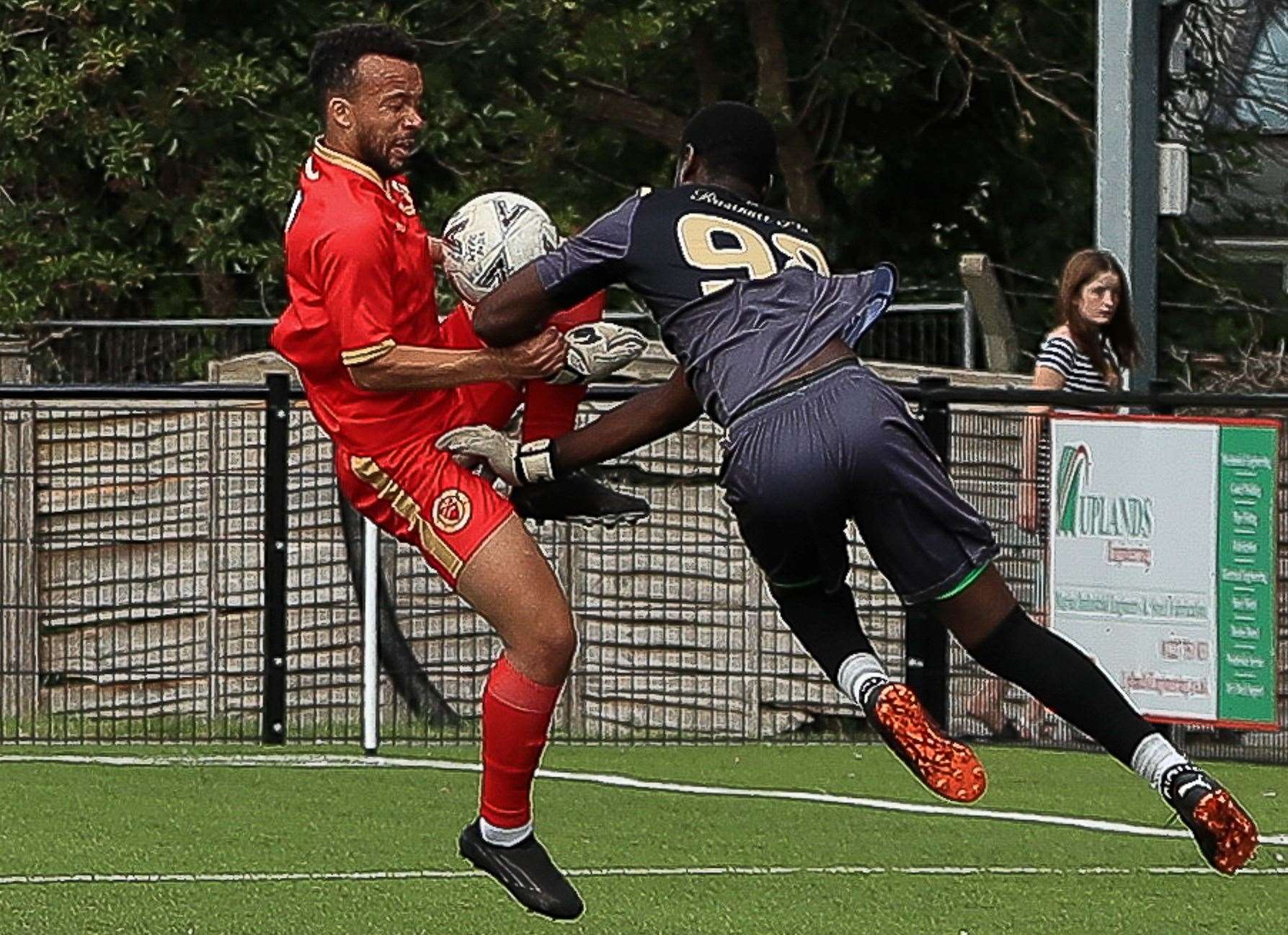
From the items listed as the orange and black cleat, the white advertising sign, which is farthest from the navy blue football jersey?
the white advertising sign

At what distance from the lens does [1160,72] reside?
43.9 feet

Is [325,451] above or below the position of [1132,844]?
above

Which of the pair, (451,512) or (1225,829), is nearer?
(1225,829)

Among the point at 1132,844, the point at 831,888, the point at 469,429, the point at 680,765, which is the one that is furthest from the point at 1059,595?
the point at 469,429

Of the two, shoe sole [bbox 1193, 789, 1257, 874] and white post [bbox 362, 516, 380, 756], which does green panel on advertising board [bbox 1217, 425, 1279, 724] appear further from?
shoe sole [bbox 1193, 789, 1257, 874]

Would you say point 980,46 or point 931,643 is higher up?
point 980,46

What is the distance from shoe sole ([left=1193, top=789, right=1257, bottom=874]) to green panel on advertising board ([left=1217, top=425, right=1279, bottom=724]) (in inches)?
185

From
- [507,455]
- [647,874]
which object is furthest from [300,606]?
[507,455]

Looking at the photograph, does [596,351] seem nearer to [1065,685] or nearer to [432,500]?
[432,500]

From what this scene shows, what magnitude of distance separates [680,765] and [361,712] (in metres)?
1.49

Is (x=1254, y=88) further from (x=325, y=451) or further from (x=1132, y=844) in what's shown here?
(x=1132, y=844)

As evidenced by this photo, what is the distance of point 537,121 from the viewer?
57.7ft

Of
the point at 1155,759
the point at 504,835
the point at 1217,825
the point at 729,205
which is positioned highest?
the point at 729,205

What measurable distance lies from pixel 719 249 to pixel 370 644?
5.42 meters
